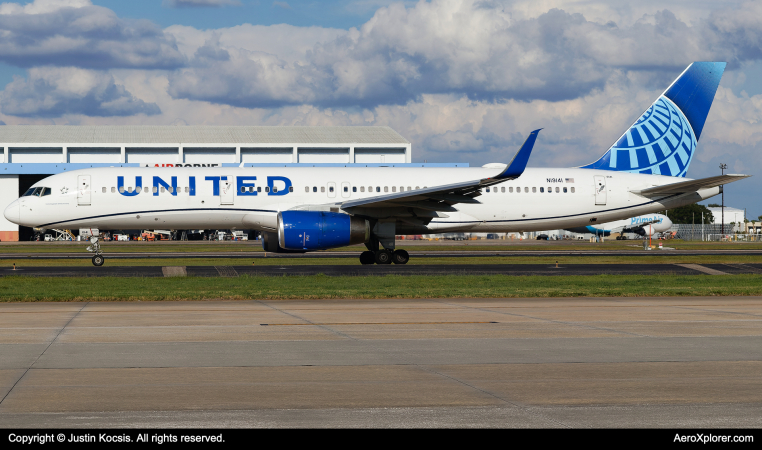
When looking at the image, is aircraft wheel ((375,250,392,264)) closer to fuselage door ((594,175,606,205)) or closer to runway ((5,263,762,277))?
runway ((5,263,762,277))

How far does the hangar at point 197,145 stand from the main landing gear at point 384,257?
68691 mm

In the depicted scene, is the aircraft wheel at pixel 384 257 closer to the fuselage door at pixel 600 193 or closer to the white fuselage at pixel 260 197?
the white fuselage at pixel 260 197

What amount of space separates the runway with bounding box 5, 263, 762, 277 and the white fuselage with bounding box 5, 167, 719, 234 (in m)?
2.89

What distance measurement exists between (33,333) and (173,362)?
164 inches

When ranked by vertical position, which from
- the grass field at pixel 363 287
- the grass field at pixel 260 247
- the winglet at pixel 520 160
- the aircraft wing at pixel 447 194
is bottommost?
the grass field at pixel 363 287

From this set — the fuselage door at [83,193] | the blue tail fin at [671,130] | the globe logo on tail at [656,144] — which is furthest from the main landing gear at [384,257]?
the globe logo on tail at [656,144]

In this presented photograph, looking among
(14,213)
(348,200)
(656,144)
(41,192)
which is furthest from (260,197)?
(656,144)

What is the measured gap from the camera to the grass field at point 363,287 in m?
19.5

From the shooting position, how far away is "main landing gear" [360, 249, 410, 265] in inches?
1280

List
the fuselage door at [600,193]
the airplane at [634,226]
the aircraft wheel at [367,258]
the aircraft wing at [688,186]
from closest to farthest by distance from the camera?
the aircraft wheel at [367,258], the aircraft wing at [688,186], the fuselage door at [600,193], the airplane at [634,226]

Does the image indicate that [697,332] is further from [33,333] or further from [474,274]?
[474,274]

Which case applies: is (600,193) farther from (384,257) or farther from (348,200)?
(348,200)

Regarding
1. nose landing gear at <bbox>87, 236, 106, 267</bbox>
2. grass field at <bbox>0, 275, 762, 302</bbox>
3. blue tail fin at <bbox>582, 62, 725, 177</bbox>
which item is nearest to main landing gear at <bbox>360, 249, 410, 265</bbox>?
grass field at <bbox>0, 275, 762, 302</bbox>
